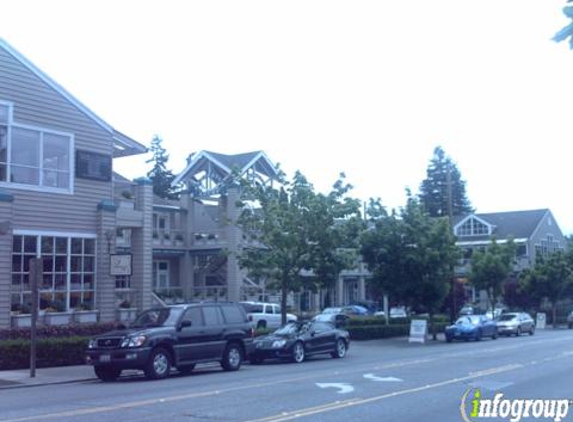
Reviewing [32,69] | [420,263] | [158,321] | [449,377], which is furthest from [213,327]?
[420,263]

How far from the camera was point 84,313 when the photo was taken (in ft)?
88.3

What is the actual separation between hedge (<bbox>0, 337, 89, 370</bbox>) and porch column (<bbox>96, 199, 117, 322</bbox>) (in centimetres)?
417

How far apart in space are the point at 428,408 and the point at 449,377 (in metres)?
5.17

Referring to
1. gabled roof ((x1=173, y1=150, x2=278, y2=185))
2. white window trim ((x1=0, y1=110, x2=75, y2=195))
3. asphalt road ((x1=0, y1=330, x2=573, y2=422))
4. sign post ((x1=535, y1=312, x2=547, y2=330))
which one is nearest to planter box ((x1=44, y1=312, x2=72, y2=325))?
white window trim ((x1=0, y1=110, x2=75, y2=195))

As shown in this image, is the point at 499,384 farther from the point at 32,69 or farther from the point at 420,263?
the point at 420,263

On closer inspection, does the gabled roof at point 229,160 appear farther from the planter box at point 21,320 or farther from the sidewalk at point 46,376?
the sidewalk at point 46,376

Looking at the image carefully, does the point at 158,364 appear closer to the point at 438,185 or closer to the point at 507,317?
the point at 507,317

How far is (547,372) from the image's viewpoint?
18.9 meters

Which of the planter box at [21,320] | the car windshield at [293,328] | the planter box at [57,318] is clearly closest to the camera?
the car windshield at [293,328]

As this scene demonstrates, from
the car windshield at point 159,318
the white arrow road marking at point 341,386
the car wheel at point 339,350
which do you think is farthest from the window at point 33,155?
the white arrow road marking at point 341,386

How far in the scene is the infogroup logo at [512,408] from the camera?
39.3ft

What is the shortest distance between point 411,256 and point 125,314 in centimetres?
1408

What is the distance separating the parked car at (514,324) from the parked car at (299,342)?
18429mm

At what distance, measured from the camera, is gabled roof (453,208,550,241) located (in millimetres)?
72000
